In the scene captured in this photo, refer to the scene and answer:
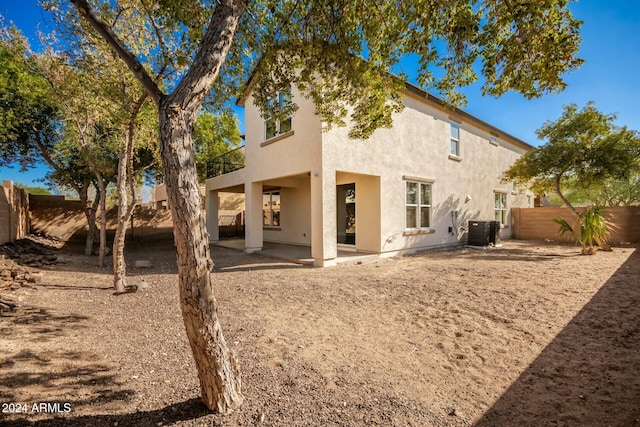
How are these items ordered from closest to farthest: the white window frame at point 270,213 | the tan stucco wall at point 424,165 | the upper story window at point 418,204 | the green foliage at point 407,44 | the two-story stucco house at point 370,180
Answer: the green foliage at point 407,44
the two-story stucco house at point 370,180
the tan stucco wall at point 424,165
the upper story window at point 418,204
the white window frame at point 270,213

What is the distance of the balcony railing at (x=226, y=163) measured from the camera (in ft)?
46.4

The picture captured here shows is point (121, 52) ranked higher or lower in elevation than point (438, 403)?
higher

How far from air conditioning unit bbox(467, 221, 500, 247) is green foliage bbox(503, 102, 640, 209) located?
8.86 feet

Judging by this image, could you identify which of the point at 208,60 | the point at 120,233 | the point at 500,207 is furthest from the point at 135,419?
the point at 500,207

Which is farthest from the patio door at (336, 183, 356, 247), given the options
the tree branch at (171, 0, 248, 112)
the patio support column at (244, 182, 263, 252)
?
the tree branch at (171, 0, 248, 112)

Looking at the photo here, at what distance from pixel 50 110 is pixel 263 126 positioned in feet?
23.6

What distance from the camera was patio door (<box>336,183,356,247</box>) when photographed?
1159 centimetres

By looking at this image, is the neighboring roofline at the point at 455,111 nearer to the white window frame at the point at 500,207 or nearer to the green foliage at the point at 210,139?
the white window frame at the point at 500,207

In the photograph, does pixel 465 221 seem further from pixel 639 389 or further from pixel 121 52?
pixel 121 52

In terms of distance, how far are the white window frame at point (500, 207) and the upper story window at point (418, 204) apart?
6.17 meters

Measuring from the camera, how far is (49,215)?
41.7 ft

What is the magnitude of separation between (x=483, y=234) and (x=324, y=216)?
792cm

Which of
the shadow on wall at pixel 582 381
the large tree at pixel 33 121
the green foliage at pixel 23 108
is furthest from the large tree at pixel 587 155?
the green foliage at pixel 23 108

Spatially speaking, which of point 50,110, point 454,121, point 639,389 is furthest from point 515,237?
point 50,110
